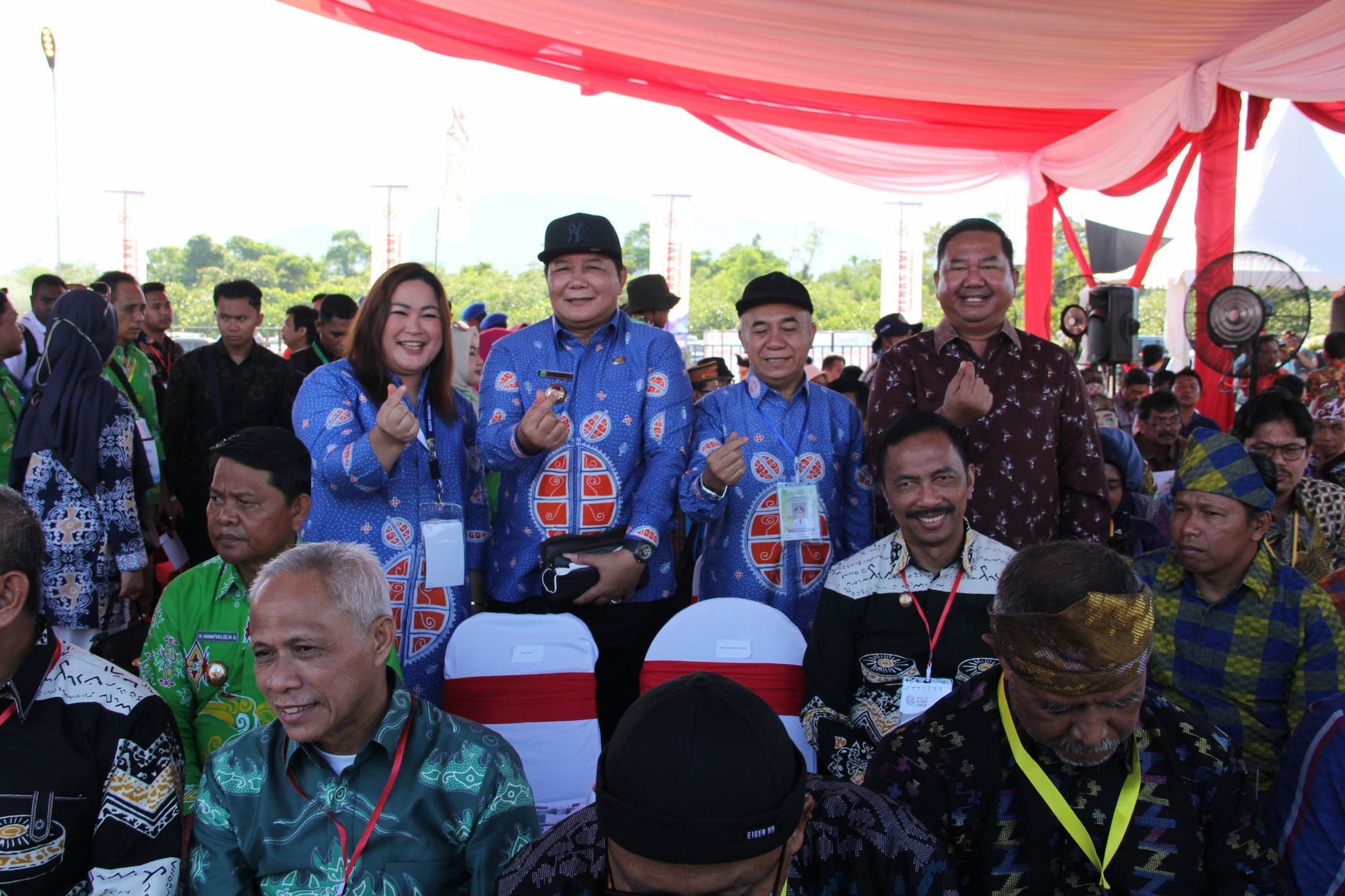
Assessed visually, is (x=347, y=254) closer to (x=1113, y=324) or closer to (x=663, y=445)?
(x=1113, y=324)

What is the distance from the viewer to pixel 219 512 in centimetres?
223

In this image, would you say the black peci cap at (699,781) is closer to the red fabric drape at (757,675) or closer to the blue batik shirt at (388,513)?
the red fabric drape at (757,675)

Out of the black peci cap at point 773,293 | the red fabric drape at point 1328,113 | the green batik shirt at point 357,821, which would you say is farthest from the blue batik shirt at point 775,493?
the red fabric drape at point 1328,113

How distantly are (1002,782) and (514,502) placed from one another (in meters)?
1.48

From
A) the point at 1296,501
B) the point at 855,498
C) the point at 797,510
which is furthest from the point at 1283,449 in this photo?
the point at 797,510

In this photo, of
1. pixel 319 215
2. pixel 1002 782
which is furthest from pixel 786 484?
pixel 319 215

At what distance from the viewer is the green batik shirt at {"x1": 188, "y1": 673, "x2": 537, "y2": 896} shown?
5.42 feet

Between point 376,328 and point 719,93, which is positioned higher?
point 719,93

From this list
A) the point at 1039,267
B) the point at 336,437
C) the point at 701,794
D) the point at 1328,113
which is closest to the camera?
the point at 701,794

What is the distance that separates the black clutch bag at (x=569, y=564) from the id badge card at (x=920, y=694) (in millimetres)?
818

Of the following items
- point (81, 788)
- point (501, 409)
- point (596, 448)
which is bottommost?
point (81, 788)

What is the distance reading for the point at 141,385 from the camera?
4977mm

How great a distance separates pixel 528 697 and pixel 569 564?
0.34 m

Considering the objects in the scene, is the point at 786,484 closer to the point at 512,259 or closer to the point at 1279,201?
the point at 1279,201
